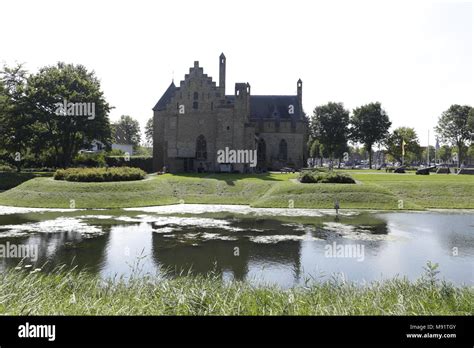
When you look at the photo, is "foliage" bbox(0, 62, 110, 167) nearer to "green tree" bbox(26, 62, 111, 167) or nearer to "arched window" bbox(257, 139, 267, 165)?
"green tree" bbox(26, 62, 111, 167)

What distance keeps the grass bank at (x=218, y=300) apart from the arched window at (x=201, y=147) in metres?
48.1

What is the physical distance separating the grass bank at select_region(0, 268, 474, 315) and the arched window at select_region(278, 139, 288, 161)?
196ft

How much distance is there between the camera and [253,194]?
39.1 m

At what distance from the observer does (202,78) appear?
56469mm

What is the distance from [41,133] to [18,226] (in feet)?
110

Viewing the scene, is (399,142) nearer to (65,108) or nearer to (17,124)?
(65,108)

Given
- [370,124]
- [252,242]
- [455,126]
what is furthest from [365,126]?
[252,242]

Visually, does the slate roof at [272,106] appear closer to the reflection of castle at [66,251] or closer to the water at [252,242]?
the water at [252,242]

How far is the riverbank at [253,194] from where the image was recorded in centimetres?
3406

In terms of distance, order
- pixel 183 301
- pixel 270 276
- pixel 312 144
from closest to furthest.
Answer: pixel 183 301 → pixel 270 276 → pixel 312 144

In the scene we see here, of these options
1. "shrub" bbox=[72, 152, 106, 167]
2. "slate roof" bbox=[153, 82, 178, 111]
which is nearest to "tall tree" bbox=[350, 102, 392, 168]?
"slate roof" bbox=[153, 82, 178, 111]

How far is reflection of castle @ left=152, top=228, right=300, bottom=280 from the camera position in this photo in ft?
47.9
